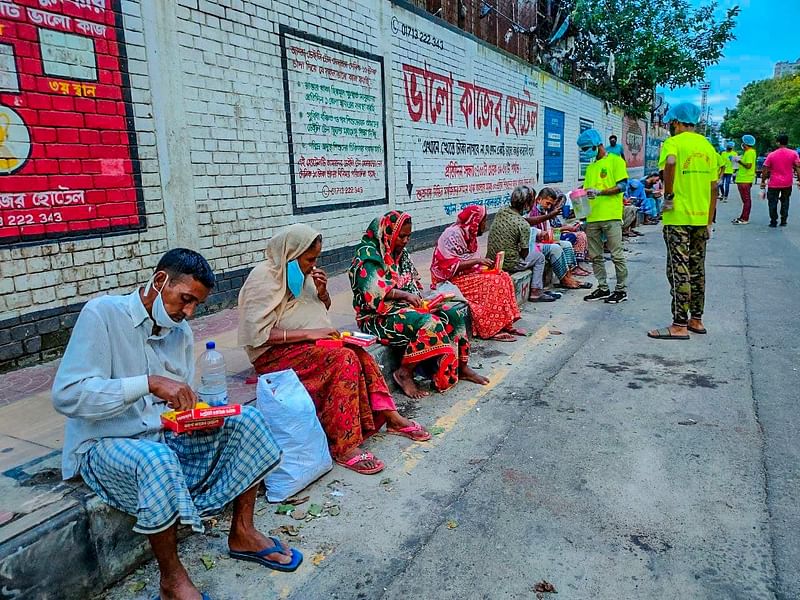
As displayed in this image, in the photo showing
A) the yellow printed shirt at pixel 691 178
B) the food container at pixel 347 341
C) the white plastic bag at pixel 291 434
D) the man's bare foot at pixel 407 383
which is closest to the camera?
the white plastic bag at pixel 291 434

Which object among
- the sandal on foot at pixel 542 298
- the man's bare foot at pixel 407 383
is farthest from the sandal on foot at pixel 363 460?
the sandal on foot at pixel 542 298

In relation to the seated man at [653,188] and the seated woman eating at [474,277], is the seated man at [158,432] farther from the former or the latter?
the seated man at [653,188]

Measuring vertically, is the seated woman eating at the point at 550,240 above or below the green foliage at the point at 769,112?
below

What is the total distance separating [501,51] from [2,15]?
11302 millimetres

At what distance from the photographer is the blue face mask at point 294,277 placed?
355cm

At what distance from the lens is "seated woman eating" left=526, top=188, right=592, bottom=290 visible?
775cm

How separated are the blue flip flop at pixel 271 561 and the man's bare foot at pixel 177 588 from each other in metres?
0.34

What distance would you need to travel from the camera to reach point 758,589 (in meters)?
2.33

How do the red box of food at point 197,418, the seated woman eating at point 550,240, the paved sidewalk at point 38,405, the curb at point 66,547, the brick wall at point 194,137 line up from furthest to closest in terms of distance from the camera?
the seated woman eating at point 550,240, the brick wall at point 194,137, the paved sidewalk at point 38,405, the red box of food at point 197,418, the curb at point 66,547

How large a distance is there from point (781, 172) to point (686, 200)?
10.4 meters

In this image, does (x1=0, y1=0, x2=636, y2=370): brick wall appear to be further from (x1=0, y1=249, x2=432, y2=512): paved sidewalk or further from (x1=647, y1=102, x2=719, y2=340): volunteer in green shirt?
(x1=647, y1=102, x2=719, y2=340): volunteer in green shirt

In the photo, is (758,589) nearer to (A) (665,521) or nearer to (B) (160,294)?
(A) (665,521)

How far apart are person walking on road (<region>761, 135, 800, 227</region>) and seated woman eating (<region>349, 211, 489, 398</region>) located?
1260 cm

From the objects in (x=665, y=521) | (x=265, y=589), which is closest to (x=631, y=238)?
(x=665, y=521)
